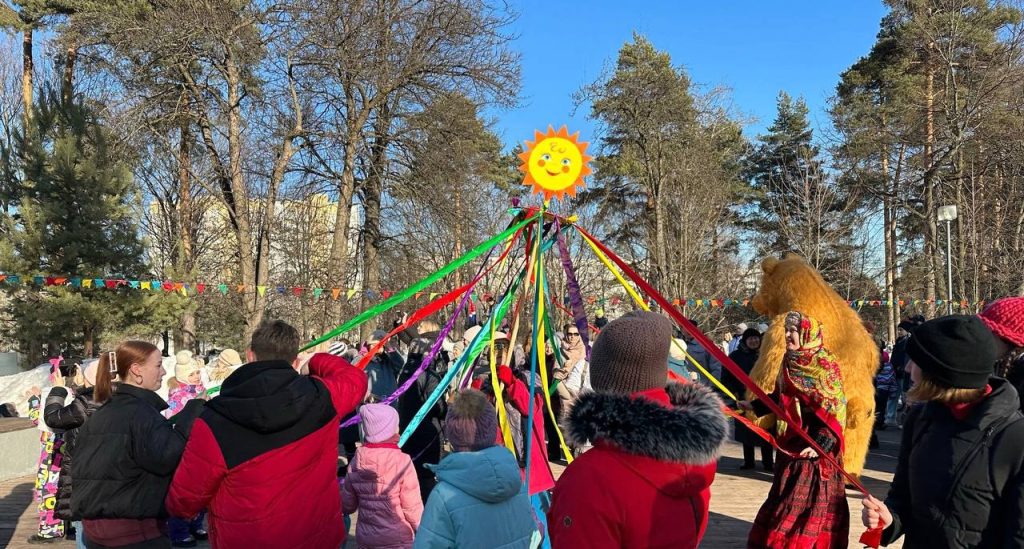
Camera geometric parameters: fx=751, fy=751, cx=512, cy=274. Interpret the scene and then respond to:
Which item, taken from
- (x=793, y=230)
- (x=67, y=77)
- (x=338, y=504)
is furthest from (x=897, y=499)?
(x=793, y=230)

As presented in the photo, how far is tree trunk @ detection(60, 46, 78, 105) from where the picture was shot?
16172 millimetres

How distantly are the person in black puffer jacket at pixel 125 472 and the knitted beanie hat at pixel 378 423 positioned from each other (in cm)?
109

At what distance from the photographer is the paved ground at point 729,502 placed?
6.05 m

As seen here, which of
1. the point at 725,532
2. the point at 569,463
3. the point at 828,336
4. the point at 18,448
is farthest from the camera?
the point at 18,448

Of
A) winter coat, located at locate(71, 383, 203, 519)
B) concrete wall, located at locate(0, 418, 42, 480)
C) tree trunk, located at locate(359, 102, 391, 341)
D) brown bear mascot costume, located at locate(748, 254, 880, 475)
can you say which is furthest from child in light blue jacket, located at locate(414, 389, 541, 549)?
tree trunk, located at locate(359, 102, 391, 341)

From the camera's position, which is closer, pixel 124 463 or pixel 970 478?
pixel 970 478

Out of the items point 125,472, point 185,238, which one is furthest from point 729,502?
point 185,238

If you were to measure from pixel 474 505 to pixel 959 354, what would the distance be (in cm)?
176

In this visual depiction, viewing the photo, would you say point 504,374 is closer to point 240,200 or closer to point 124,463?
point 124,463

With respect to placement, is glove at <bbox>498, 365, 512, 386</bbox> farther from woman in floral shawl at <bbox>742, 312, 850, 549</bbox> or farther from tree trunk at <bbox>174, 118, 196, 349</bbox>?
tree trunk at <bbox>174, 118, 196, 349</bbox>

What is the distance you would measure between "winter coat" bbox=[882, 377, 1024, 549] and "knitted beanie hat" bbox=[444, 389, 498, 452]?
5.10 feet

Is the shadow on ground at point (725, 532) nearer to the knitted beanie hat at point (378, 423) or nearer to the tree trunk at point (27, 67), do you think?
the knitted beanie hat at point (378, 423)

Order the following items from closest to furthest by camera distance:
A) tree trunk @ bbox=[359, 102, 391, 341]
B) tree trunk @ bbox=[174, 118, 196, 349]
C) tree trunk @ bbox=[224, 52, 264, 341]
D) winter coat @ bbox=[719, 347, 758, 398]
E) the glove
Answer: the glove, winter coat @ bbox=[719, 347, 758, 398], tree trunk @ bbox=[224, 52, 264, 341], tree trunk @ bbox=[359, 102, 391, 341], tree trunk @ bbox=[174, 118, 196, 349]

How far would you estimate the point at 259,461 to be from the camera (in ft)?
9.29
